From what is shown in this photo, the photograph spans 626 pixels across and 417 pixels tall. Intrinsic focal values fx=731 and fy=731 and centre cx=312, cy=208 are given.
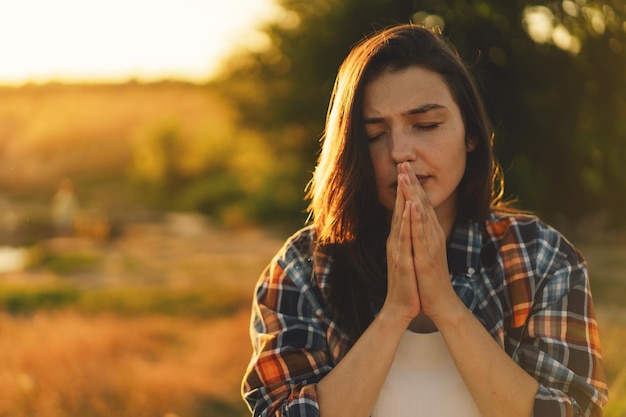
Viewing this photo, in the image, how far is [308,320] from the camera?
184 cm

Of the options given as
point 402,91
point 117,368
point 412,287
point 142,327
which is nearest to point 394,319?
point 412,287

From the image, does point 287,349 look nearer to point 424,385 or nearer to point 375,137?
point 424,385

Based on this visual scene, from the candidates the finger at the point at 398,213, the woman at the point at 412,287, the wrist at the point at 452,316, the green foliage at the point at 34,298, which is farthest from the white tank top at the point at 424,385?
the green foliage at the point at 34,298

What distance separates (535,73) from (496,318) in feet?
17.4

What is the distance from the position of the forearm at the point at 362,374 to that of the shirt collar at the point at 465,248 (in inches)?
11.4

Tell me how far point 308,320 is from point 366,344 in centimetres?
19

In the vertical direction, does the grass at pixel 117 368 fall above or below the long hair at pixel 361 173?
below

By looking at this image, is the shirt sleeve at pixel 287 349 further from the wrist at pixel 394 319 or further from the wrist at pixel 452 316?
the wrist at pixel 452 316

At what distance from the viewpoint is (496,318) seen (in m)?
1.85

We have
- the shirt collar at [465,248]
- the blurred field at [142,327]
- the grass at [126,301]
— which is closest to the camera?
the shirt collar at [465,248]

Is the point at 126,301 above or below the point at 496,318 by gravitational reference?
below

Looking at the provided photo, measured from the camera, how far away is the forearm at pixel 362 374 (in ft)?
5.58

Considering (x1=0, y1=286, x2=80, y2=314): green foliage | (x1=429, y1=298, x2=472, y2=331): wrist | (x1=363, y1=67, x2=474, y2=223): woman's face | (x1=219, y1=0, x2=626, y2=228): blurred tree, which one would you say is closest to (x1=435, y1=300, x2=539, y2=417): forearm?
(x1=429, y1=298, x2=472, y2=331): wrist

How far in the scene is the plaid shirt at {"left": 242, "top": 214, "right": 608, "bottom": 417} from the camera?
175 centimetres
